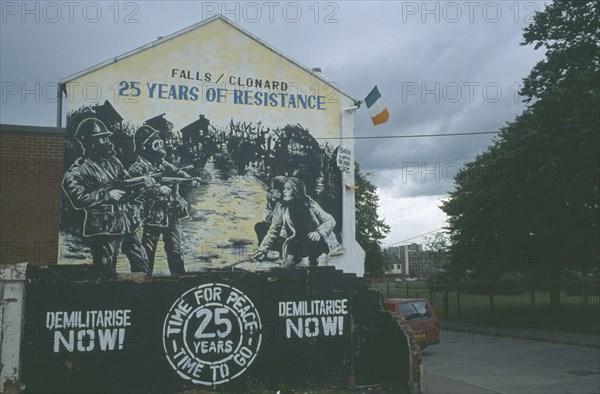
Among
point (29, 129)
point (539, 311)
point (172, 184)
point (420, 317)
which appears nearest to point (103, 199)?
point (172, 184)

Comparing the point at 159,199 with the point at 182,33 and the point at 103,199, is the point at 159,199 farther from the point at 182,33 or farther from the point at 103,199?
the point at 182,33

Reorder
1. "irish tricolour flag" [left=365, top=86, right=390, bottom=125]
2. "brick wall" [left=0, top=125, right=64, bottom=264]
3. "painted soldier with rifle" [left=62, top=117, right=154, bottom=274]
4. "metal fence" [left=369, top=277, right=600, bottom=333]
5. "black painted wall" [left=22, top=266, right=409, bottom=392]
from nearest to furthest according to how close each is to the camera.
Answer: "black painted wall" [left=22, top=266, right=409, bottom=392]
"brick wall" [left=0, top=125, right=64, bottom=264]
"painted soldier with rifle" [left=62, top=117, right=154, bottom=274]
"irish tricolour flag" [left=365, top=86, right=390, bottom=125]
"metal fence" [left=369, top=277, right=600, bottom=333]

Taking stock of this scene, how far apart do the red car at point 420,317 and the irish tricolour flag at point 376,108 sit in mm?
5736

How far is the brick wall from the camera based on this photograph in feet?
40.9

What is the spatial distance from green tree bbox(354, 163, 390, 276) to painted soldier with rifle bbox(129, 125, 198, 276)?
2569 centimetres

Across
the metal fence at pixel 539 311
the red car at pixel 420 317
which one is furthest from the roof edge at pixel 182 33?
the metal fence at pixel 539 311

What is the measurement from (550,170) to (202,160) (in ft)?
42.2

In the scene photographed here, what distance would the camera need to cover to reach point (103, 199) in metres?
14.2

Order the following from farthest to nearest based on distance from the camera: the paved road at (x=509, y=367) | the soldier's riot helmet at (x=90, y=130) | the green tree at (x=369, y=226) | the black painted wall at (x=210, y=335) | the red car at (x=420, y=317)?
the green tree at (x=369, y=226), the red car at (x=420, y=317), the soldier's riot helmet at (x=90, y=130), the paved road at (x=509, y=367), the black painted wall at (x=210, y=335)

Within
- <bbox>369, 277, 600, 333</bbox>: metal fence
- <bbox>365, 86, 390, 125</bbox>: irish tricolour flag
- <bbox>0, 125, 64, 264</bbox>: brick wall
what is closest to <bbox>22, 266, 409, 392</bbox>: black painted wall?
<bbox>0, 125, 64, 264</bbox>: brick wall

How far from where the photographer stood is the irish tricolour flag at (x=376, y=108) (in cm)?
1632

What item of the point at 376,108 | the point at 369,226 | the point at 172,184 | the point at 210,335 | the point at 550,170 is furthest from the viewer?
the point at 369,226

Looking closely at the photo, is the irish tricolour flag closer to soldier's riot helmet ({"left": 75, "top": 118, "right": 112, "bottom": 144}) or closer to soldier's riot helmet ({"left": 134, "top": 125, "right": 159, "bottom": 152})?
soldier's riot helmet ({"left": 134, "top": 125, "right": 159, "bottom": 152})

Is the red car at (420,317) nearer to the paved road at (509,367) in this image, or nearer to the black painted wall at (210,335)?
the paved road at (509,367)
